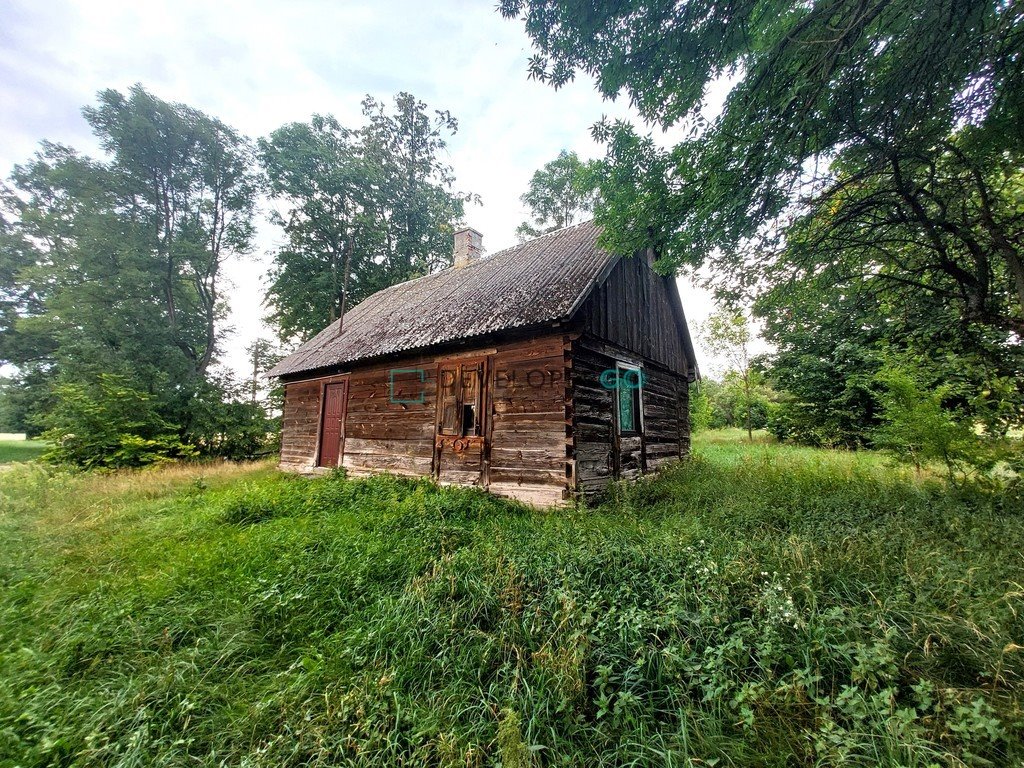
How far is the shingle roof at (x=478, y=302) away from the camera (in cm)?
695

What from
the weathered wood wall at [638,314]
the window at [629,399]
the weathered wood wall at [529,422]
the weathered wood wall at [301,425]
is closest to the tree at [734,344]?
the weathered wood wall at [638,314]

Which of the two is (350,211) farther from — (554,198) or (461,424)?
(461,424)

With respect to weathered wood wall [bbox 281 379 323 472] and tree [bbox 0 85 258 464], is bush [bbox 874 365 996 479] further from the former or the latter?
tree [bbox 0 85 258 464]

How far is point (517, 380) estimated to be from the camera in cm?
718

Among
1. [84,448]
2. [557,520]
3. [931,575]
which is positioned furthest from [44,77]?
[931,575]

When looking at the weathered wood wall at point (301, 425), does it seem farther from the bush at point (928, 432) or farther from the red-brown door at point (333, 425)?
the bush at point (928, 432)

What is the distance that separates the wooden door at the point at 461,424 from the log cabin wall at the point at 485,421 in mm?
28

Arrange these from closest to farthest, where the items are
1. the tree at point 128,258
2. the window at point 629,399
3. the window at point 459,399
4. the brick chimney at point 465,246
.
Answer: the window at point 459,399, the window at point 629,399, the brick chimney at point 465,246, the tree at point 128,258

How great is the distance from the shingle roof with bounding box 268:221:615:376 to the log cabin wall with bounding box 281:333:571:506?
557mm

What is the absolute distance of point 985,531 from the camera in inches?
140

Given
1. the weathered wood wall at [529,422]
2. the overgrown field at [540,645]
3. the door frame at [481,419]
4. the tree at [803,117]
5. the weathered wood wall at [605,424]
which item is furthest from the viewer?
the door frame at [481,419]

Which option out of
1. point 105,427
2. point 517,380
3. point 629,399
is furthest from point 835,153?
point 105,427

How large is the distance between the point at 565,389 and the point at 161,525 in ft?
22.5

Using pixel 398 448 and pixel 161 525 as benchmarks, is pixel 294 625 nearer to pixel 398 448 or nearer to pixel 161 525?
pixel 161 525
